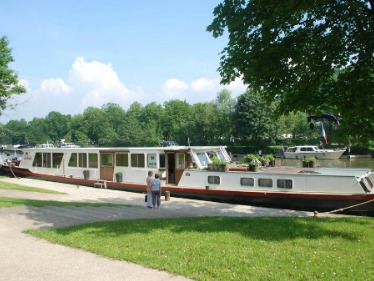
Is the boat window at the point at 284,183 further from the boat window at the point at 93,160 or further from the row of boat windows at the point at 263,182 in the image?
the boat window at the point at 93,160

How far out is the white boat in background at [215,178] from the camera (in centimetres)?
1541

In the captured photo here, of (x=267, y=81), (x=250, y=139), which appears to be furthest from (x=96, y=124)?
(x=267, y=81)

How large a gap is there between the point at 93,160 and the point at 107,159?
1628 mm

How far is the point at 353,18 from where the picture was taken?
10008 millimetres

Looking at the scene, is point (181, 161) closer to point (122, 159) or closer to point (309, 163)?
point (122, 159)

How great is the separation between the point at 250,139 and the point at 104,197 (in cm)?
4489

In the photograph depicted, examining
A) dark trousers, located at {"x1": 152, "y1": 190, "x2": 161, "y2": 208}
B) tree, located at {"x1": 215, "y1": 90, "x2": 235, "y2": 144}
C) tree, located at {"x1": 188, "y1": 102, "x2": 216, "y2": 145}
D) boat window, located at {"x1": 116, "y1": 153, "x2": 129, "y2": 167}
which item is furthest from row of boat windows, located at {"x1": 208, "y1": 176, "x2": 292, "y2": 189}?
tree, located at {"x1": 188, "y1": 102, "x2": 216, "y2": 145}

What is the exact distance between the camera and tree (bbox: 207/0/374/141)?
9750 mm

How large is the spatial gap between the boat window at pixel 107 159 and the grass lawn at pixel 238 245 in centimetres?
1301

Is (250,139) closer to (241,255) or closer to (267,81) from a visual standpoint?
(267,81)

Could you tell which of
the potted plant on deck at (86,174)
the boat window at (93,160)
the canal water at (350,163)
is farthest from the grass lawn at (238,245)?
the canal water at (350,163)

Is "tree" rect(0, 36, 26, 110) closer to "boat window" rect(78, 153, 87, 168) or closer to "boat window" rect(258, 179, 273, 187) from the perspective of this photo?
"boat window" rect(78, 153, 87, 168)

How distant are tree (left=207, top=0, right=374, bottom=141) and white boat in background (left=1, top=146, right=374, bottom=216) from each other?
5.16m

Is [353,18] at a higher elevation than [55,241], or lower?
higher
